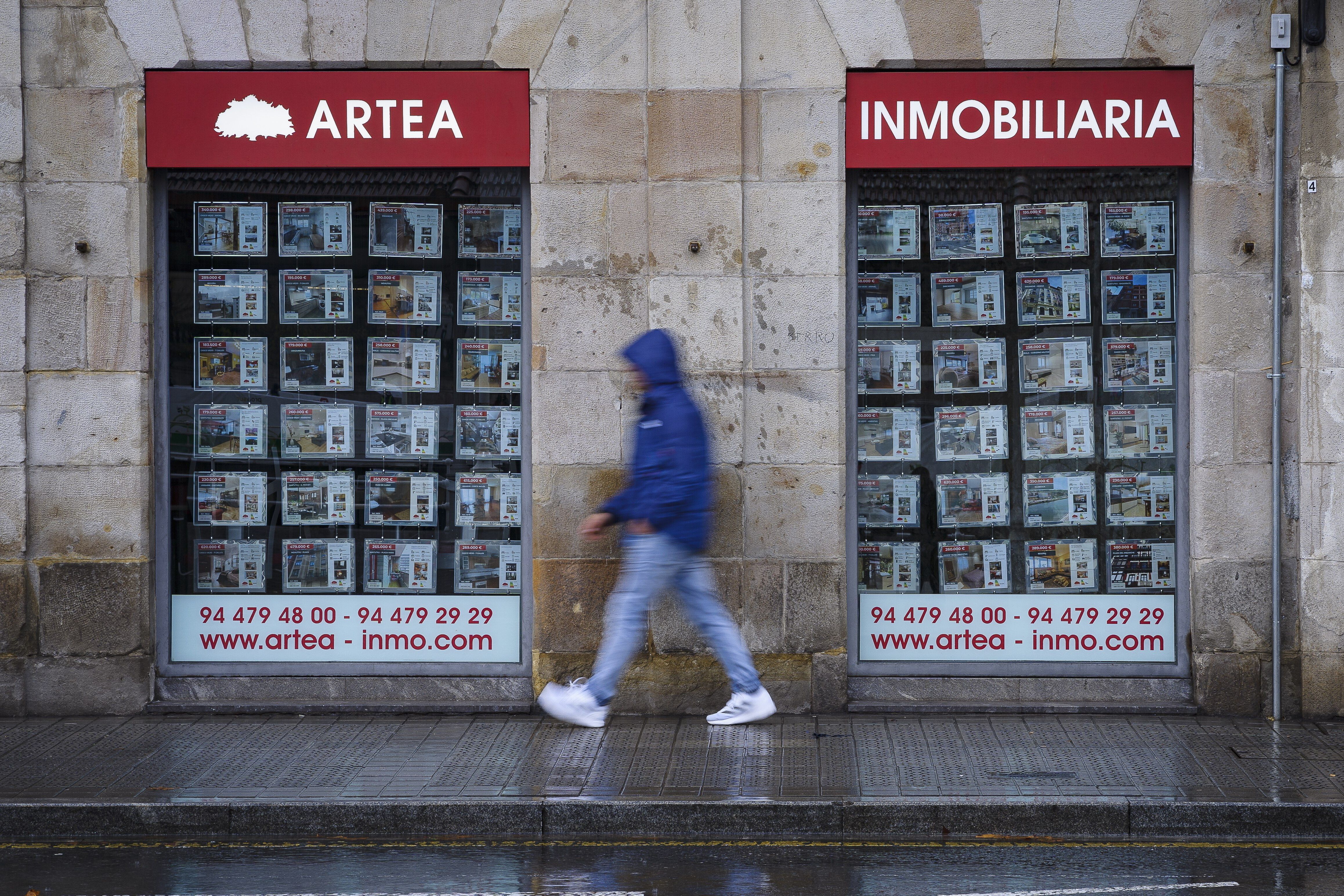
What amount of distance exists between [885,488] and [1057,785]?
A: 8.45 ft

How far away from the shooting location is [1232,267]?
809 cm

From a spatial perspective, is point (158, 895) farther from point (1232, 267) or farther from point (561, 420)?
point (1232, 267)

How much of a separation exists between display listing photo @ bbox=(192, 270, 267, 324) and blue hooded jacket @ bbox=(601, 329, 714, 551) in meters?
2.72

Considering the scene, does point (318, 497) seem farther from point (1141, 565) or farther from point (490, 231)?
point (1141, 565)

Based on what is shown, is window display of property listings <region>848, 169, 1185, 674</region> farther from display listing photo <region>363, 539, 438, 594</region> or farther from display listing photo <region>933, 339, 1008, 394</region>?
display listing photo <region>363, 539, 438, 594</region>

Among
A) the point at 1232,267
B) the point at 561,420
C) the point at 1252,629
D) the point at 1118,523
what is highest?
the point at 1232,267

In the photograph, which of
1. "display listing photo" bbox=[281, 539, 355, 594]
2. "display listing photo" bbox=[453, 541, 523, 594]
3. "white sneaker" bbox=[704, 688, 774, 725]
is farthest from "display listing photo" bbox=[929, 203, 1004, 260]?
"display listing photo" bbox=[281, 539, 355, 594]

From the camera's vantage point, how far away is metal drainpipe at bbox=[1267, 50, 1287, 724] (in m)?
7.92

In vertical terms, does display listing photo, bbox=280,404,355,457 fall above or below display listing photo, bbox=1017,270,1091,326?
below

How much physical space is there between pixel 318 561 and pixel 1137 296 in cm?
527

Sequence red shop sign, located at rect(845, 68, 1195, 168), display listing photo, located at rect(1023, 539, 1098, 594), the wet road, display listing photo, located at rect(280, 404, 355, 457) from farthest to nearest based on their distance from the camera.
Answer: display listing photo, located at rect(280, 404, 355, 457) → display listing photo, located at rect(1023, 539, 1098, 594) → red shop sign, located at rect(845, 68, 1195, 168) → the wet road

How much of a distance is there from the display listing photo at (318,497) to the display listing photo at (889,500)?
3153 mm


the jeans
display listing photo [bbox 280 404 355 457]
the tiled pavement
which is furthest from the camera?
display listing photo [bbox 280 404 355 457]

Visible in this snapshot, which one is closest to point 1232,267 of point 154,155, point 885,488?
point 885,488
